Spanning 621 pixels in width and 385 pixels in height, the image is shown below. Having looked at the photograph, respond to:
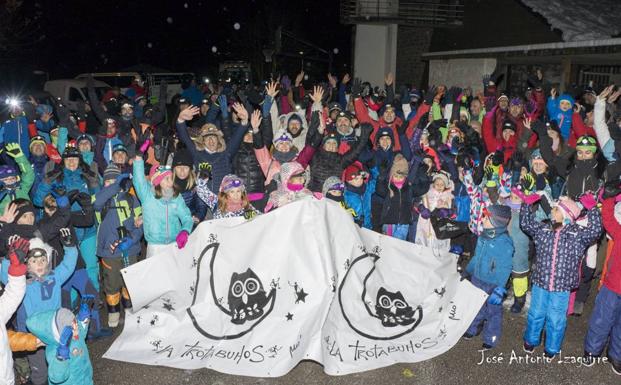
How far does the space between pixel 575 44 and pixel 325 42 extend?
1144 inches

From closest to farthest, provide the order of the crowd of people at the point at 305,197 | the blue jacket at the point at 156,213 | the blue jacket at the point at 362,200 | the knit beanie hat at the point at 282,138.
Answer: the crowd of people at the point at 305,197, the blue jacket at the point at 156,213, the blue jacket at the point at 362,200, the knit beanie hat at the point at 282,138

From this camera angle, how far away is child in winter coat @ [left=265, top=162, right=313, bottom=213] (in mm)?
5418

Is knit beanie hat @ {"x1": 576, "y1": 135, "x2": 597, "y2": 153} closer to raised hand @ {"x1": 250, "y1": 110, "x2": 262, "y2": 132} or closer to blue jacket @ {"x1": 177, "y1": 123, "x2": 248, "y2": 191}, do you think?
raised hand @ {"x1": 250, "y1": 110, "x2": 262, "y2": 132}

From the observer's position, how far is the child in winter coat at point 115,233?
523 centimetres

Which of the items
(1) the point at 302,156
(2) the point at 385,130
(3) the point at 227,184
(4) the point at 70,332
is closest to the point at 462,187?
(2) the point at 385,130

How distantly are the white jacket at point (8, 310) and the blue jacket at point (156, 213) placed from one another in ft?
4.90

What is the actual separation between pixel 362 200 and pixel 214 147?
2042mm

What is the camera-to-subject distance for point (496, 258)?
4.94 m

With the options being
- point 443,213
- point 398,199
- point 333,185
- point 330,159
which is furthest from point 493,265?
point 330,159

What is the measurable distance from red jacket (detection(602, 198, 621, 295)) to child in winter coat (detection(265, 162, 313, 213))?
2.83m

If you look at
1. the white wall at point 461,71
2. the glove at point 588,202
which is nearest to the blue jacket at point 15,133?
the glove at point 588,202

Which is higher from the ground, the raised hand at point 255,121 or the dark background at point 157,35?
the dark background at point 157,35

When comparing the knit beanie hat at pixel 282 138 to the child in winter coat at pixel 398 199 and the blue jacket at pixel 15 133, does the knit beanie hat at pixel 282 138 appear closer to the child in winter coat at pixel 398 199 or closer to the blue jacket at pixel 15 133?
the child in winter coat at pixel 398 199

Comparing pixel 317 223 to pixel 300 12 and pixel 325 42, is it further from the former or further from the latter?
pixel 300 12
